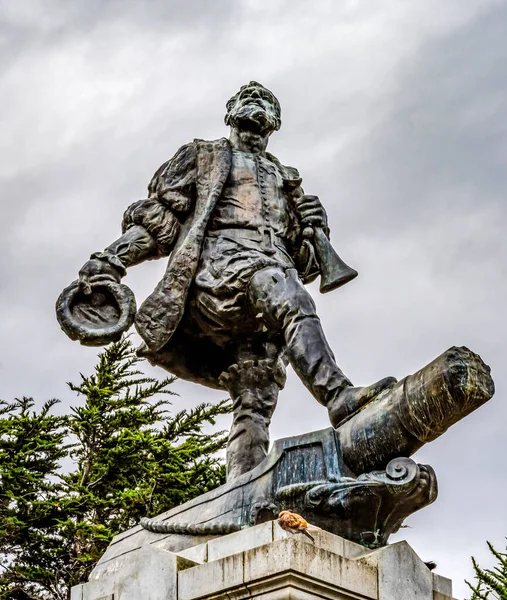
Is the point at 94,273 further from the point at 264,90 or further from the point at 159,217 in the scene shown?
the point at 264,90

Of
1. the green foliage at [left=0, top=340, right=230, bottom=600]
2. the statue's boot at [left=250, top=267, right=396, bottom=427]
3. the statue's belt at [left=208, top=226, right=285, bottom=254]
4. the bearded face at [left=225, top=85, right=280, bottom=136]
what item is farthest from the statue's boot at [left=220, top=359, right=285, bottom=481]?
the green foliage at [left=0, top=340, right=230, bottom=600]

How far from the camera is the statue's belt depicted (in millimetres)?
7742

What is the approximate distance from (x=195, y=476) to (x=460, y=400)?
10.0m

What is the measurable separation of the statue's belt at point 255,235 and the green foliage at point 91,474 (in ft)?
26.1

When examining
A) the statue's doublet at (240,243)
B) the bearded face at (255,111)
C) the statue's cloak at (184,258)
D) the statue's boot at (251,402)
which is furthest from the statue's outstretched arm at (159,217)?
the statue's boot at (251,402)

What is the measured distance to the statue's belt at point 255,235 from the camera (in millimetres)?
7742

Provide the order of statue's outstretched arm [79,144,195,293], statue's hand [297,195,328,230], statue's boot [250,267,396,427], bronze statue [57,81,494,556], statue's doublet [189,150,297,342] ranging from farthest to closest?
1. statue's hand [297,195,328,230]
2. statue's outstretched arm [79,144,195,293]
3. statue's doublet [189,150,297,342]
4. statue's boot [250,267,396,427]
5. bronze statue [57,81,494,556]

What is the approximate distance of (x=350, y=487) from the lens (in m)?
6.36

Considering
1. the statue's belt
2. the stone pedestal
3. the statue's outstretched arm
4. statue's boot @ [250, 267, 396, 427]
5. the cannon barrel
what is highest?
the statue's outstretched arm

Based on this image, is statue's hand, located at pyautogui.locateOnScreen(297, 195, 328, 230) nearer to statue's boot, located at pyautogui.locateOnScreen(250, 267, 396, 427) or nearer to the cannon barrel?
statue's boot, located at pyautogui.locateOnScreen(250, 267, 396, 427)

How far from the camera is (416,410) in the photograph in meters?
6.35

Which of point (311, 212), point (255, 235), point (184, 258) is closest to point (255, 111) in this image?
point (311, 212)

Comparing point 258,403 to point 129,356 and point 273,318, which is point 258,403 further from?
point 129,356

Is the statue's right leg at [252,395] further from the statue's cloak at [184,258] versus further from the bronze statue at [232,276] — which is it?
the statue's cloak at [184,258]
